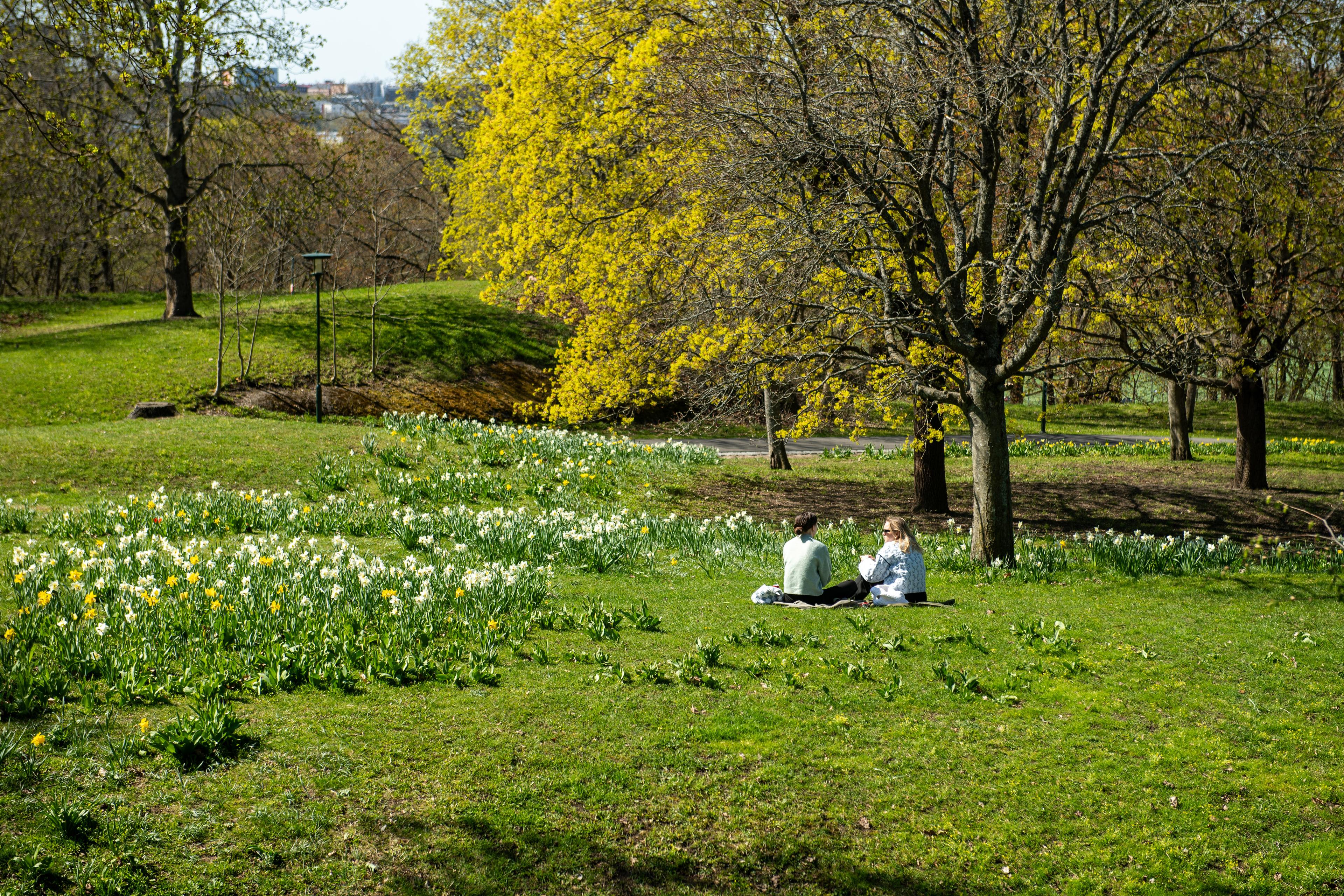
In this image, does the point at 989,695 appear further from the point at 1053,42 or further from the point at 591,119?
the point at 591,119

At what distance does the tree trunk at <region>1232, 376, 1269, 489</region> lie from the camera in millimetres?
16062

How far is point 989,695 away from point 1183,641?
215 cm

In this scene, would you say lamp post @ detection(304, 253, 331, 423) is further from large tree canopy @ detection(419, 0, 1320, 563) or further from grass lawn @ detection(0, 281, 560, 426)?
large tree canopy @ detection(419, 0, 1320, 563)

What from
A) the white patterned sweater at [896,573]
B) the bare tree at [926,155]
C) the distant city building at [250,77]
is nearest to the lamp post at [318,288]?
the distant city building at [250,77]

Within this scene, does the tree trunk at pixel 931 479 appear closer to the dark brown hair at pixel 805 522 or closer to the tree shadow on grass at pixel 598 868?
the dark brown hair at pixel 805 522

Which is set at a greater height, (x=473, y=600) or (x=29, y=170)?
(x=29, y=170)

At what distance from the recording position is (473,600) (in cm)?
716

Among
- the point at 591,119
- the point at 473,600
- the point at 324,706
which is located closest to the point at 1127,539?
the point at 473,600

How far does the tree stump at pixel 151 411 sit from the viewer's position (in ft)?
56.9

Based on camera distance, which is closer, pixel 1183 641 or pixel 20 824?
pixel 20 824

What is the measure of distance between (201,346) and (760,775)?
Result: 2167cm

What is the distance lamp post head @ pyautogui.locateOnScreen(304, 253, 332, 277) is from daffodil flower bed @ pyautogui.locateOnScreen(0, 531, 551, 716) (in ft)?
35.5

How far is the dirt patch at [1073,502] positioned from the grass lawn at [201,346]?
12.2 meters

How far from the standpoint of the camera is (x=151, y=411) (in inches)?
687
